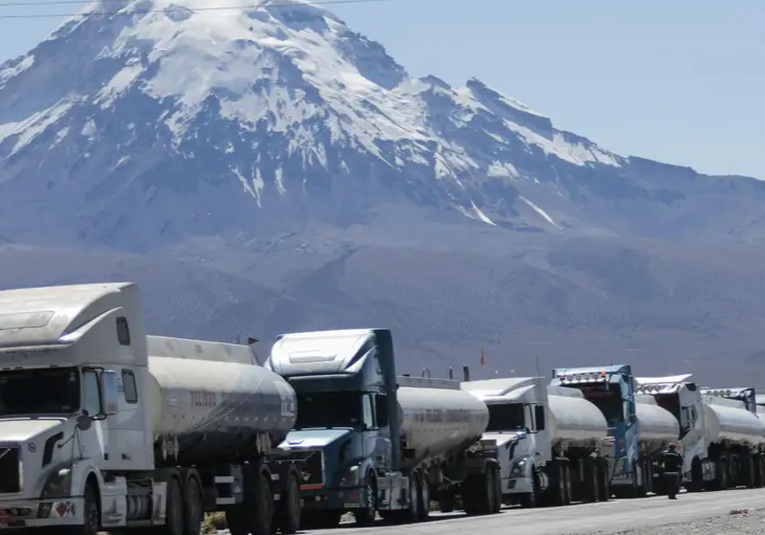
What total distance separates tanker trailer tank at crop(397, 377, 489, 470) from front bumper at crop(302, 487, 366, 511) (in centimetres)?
339

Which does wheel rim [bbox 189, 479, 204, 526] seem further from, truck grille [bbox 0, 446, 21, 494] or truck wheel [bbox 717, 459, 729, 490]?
truck wheel [bbox 717, 459, 729, 490]

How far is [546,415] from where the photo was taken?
5241cm

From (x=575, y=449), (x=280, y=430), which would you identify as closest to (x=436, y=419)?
(x=280, y=430)

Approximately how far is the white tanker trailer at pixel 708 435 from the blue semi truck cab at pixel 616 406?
459 cm

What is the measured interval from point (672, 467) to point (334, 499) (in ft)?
72.2

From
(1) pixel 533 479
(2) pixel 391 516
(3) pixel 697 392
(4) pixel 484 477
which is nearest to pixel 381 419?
(2) pixel 391 516

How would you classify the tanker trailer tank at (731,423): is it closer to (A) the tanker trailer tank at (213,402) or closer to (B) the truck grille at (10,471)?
(A) the tanker trailer tank at (213,402)

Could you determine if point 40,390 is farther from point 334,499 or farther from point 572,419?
point 572,419

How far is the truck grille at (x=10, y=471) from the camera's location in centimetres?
2752

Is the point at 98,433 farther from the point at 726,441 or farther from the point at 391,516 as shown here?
the point at 726,441

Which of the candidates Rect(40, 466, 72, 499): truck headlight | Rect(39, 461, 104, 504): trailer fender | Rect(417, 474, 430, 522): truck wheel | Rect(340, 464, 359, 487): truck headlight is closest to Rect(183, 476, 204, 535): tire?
Rect(39, 461, 104, 504): trailer fender

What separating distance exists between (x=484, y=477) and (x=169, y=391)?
695 inches

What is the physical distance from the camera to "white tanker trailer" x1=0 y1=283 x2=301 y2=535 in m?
27.9

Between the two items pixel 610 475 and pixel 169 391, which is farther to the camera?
pixel 610 475
